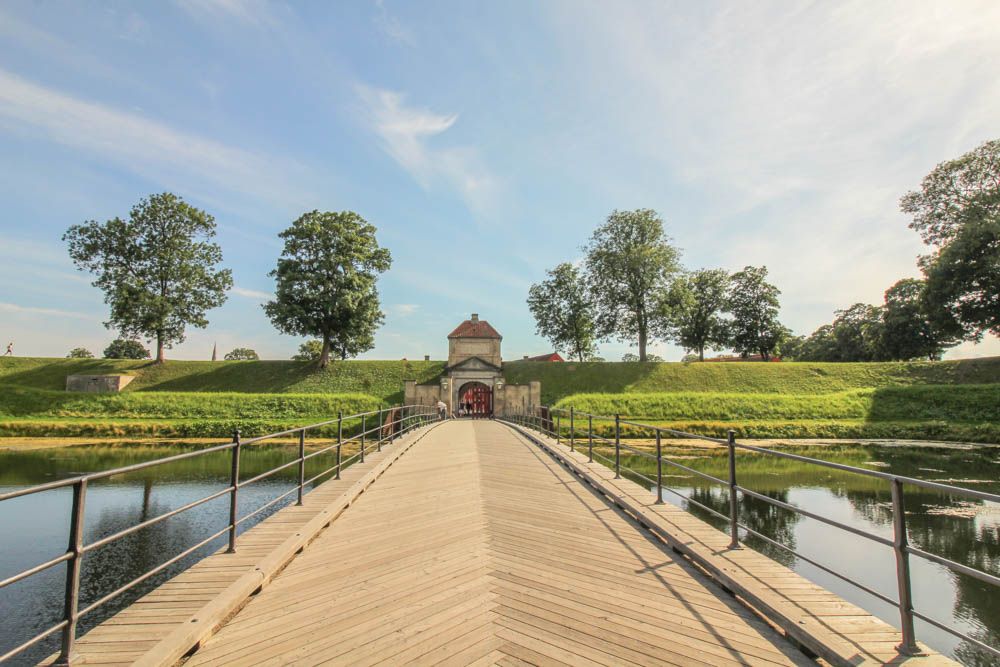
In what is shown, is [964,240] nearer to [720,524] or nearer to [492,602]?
[720,524]

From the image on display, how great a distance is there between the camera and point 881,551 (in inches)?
391

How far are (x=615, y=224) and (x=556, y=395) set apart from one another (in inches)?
710

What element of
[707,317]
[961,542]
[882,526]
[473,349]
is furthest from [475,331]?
[961,542]

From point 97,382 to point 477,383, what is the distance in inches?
1150

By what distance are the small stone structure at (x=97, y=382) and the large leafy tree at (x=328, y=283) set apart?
39.3 ft

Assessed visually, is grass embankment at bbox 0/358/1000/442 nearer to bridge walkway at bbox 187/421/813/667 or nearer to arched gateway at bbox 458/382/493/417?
arched gateway at bbox 458/382/493/417

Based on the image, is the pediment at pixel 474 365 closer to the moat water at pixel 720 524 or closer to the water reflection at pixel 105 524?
the moat water at pixel 720 524

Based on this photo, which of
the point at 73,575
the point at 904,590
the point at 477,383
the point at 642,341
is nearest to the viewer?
the point at 73,575

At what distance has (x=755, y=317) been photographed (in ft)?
186

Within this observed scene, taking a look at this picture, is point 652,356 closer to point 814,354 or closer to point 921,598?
point 814,354

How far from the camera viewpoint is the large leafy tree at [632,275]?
45.1 metres

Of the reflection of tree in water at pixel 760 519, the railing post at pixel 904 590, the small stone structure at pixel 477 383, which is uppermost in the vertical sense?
the small stone structure at pixel 477 383

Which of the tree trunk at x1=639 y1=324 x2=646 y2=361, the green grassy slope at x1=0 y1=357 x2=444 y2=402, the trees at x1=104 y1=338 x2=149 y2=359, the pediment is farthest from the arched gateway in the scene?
the trees at x1=104 y1=338 x2=149 y2=359

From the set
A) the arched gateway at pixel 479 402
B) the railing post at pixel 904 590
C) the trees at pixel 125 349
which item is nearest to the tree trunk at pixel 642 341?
the arched gateway at pixel 479 402
